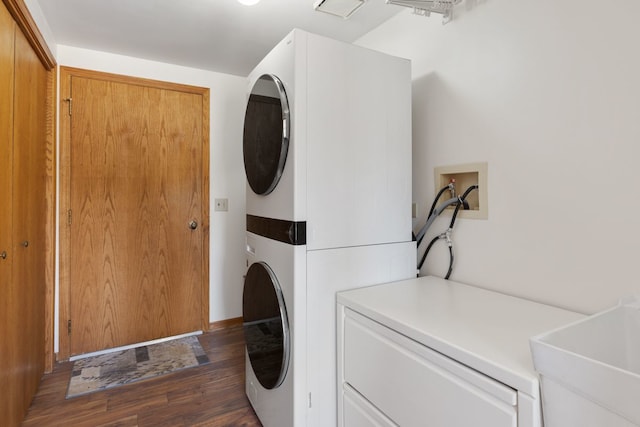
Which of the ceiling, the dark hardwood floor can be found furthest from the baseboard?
the ceiling

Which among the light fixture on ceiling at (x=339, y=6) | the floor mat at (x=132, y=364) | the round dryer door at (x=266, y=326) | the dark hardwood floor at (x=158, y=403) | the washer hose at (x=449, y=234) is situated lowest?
the dark hardwood floor at (x=158, y=403)

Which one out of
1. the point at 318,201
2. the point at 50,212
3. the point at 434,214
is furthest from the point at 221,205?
the point at 434,214

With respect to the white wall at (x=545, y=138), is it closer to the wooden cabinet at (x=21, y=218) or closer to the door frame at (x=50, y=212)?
the wooden cabinet at (x=21, y=218)

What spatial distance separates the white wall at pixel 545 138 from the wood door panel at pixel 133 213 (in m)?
2.04

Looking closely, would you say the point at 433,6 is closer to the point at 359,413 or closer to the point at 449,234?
the point at 449,234

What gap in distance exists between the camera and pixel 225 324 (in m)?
2.98

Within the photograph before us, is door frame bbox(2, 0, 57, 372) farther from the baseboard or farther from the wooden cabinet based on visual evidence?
the baseboard

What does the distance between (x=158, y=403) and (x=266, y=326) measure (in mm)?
978

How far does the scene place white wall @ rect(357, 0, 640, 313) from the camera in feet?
3.56

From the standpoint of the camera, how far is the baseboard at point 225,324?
292 cm

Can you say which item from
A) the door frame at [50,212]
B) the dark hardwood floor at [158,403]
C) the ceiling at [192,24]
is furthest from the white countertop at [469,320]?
the door frame at [50,212]

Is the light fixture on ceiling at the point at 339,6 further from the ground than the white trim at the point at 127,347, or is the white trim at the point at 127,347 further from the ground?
the light fixture on ceiling at the point at 339,6

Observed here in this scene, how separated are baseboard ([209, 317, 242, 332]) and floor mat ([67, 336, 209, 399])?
0.77 feet

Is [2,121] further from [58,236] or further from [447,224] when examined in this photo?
[447,224]
